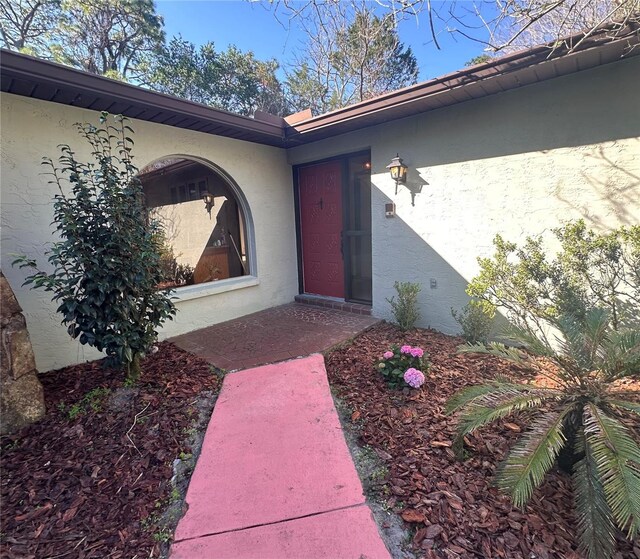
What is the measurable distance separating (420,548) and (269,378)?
6.40 feet

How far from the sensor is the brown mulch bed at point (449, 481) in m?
1.59

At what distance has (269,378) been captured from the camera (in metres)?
3.22

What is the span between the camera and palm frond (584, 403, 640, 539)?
138 cm

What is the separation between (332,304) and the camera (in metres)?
5.58

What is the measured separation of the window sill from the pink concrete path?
85.6 inches

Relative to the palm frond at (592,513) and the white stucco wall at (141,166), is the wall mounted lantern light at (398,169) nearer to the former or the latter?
the white stucco wall at (141,166)

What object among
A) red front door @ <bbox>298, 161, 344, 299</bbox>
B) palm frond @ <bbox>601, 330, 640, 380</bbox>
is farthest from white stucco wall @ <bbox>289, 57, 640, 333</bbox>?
palm frond @ <bbox>601, 330, 640, 380</bbox>

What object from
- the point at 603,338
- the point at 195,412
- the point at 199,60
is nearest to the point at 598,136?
the point at 603,338

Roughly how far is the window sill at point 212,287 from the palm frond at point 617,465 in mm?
4368

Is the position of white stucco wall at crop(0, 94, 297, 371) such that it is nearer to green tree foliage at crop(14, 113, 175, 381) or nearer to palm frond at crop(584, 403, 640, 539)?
green tree foliage at crop(14, 113, 175, 381)

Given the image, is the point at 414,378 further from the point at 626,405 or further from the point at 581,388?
the point at 626,405

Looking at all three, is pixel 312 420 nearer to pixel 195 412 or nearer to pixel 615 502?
pixel 195 412

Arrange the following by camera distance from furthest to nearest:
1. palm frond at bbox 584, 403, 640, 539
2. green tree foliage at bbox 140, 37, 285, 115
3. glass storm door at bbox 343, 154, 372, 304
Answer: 1. green tree foliage at bbox 140, 37, 285, 115
2. glass storm door at bbox 343, 154, 372, 304
3. palm frond at bbox 584, 403, 640, 539

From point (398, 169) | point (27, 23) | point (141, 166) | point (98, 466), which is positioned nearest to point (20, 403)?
point (98, 466)
